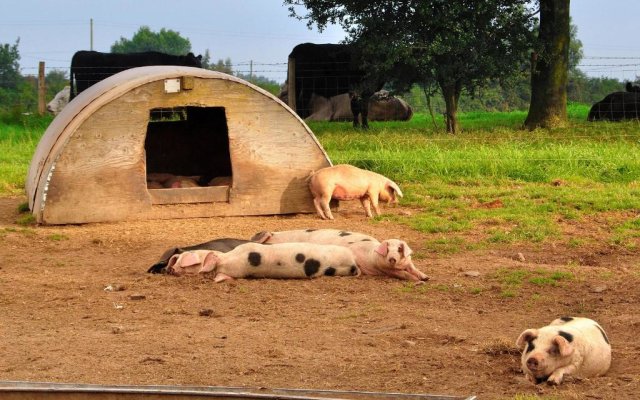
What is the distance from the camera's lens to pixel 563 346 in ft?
17.9

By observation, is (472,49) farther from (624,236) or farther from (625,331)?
(625,331)

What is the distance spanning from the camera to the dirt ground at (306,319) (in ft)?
18.0

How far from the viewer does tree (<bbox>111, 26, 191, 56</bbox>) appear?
279 feet

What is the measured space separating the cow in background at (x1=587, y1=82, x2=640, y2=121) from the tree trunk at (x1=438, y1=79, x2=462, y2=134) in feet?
12.9

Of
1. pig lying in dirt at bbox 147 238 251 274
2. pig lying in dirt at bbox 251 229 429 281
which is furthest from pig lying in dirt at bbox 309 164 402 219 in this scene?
pig lying in dirt at bbox 147 238 251 274

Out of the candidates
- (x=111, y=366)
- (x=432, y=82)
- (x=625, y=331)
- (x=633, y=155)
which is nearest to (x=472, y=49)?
(x=432, y=82)

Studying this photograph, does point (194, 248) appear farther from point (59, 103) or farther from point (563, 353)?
point (59, 103)

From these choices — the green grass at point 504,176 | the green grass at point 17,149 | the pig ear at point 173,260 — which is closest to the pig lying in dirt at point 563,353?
the pig ear at point 173,260

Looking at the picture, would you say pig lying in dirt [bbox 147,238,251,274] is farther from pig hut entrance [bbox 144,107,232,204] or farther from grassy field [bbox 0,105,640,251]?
pig hut entrance [bbox 144,107,232,204]

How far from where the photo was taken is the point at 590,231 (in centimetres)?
1007

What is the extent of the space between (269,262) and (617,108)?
52.7 feet

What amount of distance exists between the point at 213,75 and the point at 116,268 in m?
3.29

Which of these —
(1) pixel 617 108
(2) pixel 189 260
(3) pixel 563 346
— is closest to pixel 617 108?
(1) pixel 617 108

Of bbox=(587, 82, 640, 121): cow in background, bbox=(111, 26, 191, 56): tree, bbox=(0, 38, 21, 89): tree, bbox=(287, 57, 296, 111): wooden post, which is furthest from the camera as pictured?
bbox=(111, 26, 191, 56): tree
